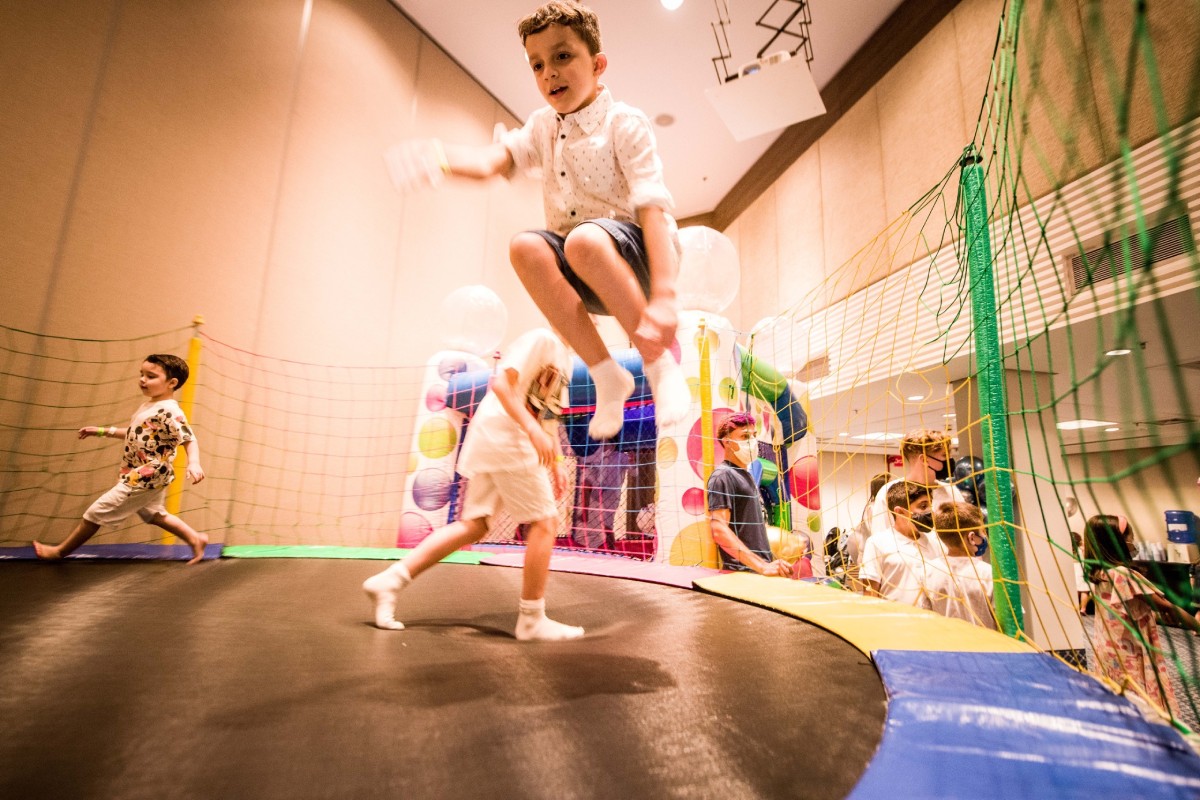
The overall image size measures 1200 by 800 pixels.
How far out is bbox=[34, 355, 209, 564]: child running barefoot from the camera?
218 centimetres

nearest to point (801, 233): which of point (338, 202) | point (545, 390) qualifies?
point (338, 202)

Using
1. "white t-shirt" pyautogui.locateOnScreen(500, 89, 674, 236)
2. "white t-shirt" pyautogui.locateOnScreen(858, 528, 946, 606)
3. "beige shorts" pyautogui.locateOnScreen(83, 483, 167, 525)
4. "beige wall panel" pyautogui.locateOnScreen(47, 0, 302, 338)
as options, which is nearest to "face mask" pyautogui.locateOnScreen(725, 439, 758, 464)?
"white t-shirt" pyautogui.locateOnScreen(858, 528, 946, 606)

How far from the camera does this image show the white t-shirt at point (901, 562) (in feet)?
6.11

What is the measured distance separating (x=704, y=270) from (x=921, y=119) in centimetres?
227

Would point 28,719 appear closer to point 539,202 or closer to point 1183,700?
point 1183,700

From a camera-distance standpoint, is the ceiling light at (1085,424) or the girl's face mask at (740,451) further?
the ceiling light at (1085,424)

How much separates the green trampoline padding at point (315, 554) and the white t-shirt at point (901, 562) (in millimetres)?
1793

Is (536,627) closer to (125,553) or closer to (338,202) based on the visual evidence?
(125,553)

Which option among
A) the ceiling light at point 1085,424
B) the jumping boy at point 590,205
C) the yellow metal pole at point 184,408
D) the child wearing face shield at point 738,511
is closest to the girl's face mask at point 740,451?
the child wearing face shield at point 738,511

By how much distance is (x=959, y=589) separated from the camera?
1.75 meters

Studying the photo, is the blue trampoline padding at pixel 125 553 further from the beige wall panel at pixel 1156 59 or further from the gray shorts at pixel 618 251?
the beige wall panel at pixel 1156 59

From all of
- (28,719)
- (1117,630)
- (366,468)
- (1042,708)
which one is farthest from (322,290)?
(1117,630)

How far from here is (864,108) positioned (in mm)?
4547

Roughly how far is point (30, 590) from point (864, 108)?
5.69 m
